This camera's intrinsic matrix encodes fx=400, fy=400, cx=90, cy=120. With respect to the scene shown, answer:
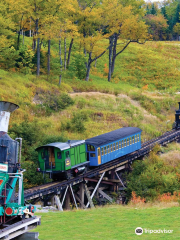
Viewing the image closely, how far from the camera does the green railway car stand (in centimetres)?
2702

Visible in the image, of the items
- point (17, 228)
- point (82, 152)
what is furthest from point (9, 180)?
point (82, 152)

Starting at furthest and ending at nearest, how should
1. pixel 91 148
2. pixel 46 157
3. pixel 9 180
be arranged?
pixel 91 148, pixel 46 157, pixel 9 180

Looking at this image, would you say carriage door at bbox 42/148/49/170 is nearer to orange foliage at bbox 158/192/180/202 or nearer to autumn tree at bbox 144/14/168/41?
orange foliage at bbox 158/192/180/202

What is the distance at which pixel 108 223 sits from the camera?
17641 millimetres

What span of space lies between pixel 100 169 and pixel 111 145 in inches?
111

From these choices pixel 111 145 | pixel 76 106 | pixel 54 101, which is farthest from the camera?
pixel 76 106

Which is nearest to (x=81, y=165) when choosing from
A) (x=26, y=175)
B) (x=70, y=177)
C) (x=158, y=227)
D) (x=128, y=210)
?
(x=70, y=177)

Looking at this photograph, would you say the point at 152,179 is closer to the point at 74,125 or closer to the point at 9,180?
the point at 74,125

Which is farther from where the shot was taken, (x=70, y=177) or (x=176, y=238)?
(x=70, y=177)

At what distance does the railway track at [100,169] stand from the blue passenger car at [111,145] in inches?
19.6

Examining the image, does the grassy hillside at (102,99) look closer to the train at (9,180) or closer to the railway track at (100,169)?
the railway track at (100,169)

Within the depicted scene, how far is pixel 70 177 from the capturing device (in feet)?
91.7

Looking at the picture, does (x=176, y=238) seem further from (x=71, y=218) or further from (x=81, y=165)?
(x=81, y=165)

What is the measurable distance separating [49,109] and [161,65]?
1525 inches
